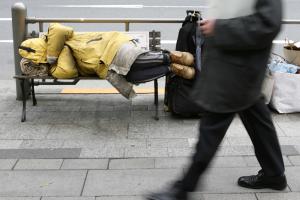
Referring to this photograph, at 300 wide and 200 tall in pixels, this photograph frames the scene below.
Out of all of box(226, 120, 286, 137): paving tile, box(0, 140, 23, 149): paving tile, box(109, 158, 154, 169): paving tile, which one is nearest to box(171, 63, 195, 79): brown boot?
box(226, 120, 286, 137): paving tile

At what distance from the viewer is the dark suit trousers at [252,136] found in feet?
10.6

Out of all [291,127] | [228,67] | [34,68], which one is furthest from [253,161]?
[34,68]

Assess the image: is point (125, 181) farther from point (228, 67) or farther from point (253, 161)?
point (228, 67)

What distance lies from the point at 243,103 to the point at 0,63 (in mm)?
6353

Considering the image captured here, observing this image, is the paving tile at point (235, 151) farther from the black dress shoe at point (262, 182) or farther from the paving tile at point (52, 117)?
the paving tile at point (52, 117)

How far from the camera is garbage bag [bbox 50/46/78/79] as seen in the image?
16.5ft

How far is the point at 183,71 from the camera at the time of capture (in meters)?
5.08

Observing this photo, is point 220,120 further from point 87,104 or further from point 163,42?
point 163,42

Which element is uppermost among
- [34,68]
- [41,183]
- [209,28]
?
[209,28]

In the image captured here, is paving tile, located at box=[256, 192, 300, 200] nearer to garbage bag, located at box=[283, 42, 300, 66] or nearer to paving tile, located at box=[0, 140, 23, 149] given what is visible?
paving tile, located at box=[0, 140, 23, 149]

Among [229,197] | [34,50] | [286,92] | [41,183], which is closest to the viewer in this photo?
[229,197]

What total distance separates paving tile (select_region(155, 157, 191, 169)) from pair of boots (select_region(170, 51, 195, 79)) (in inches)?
42.7

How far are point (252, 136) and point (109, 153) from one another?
135 cm

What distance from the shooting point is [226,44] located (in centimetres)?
300
